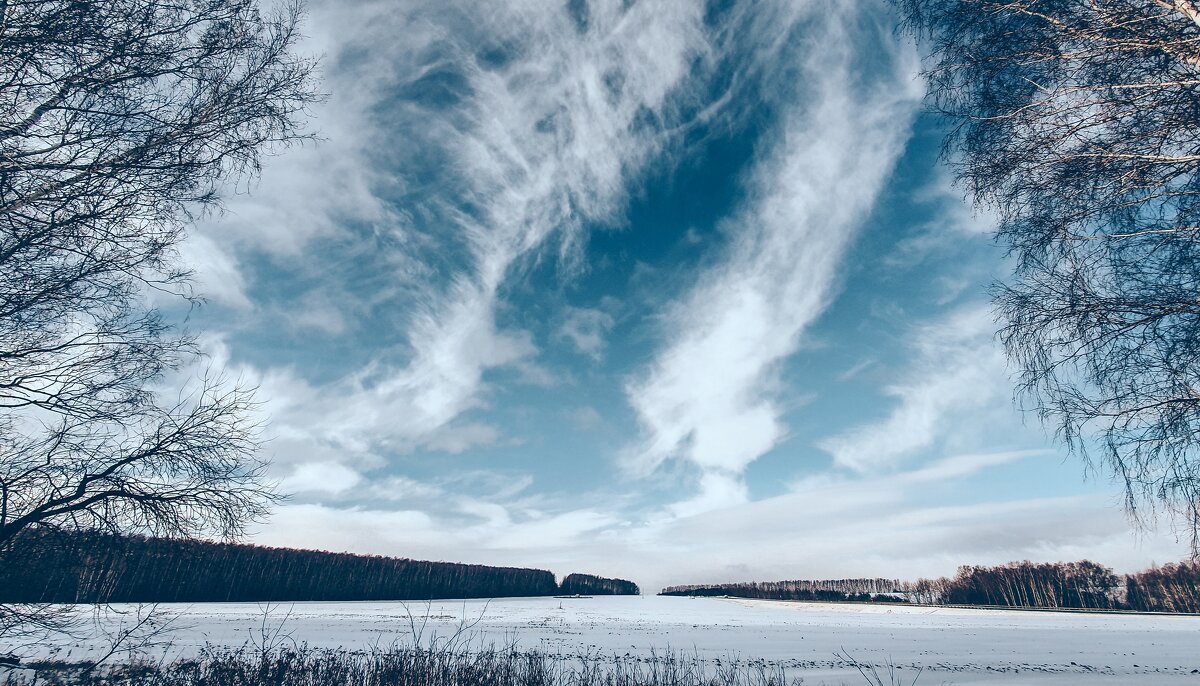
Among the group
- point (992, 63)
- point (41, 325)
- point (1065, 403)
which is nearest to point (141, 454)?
point (41, 325)

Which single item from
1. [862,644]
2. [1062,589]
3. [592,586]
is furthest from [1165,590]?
[592,586]

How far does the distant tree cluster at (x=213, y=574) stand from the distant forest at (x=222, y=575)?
14mm

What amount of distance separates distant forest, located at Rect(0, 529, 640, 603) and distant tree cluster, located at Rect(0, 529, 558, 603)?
0.04 feet

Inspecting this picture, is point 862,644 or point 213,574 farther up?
point 213,574

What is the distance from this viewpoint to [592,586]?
124438 mm

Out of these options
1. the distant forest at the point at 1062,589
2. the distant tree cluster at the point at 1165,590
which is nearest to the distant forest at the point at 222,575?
the distant forest at the point at 1062,589

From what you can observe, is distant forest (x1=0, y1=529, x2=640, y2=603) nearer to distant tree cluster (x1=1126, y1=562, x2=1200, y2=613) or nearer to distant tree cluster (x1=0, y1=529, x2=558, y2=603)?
distant tree cluster (x1=0, y1=529, x2=558, y2=603)

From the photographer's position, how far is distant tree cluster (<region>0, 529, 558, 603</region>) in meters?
7.39

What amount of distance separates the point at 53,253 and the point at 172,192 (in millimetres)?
1385

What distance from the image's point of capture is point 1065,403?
260 inches

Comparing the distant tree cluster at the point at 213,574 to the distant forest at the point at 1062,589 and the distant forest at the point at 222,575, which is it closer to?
the distant forest at the point at 222,575

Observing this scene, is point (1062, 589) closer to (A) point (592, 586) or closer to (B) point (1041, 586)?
(B) point (1041, 586)

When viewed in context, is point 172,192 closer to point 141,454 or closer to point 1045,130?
point 141,454

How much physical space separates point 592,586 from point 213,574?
87303mm
